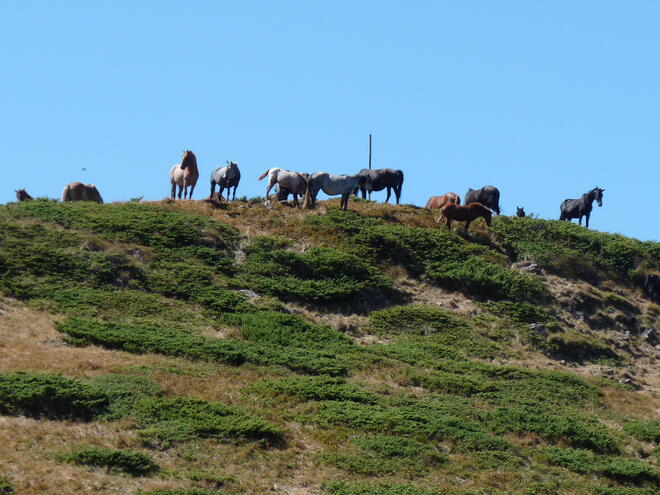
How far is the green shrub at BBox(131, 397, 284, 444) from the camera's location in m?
21.2

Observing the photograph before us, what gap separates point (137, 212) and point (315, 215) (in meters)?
6.16

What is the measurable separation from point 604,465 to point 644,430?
291 centimetres

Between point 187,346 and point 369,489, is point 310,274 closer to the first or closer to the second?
point 187,346

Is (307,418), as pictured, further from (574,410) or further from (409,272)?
(409,272)

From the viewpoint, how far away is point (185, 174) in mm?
39750

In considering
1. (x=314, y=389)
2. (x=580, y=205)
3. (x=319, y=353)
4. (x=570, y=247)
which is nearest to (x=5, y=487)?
(x=314, y=389)

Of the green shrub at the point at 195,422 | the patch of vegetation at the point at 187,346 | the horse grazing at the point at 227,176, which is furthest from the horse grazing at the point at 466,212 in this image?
the green shrub at the point at 195,422

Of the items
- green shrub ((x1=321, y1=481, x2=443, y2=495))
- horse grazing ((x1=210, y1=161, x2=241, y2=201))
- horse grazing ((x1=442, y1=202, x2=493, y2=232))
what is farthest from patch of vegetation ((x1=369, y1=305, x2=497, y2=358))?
green shrub ((x1=321, y1=481, x2=443, y2=495))

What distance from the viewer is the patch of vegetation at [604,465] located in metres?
22.6

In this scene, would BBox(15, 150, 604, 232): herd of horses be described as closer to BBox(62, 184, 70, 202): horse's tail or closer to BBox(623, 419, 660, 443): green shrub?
BBox(62, 184, 70, 202): horse's tail

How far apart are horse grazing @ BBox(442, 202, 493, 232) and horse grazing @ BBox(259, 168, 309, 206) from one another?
5.23 m

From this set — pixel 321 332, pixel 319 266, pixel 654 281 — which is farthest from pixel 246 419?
pixel 654 281

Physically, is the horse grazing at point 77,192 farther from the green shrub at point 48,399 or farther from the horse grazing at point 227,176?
the green shrub at point 48,399

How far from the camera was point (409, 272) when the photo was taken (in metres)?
35.2
